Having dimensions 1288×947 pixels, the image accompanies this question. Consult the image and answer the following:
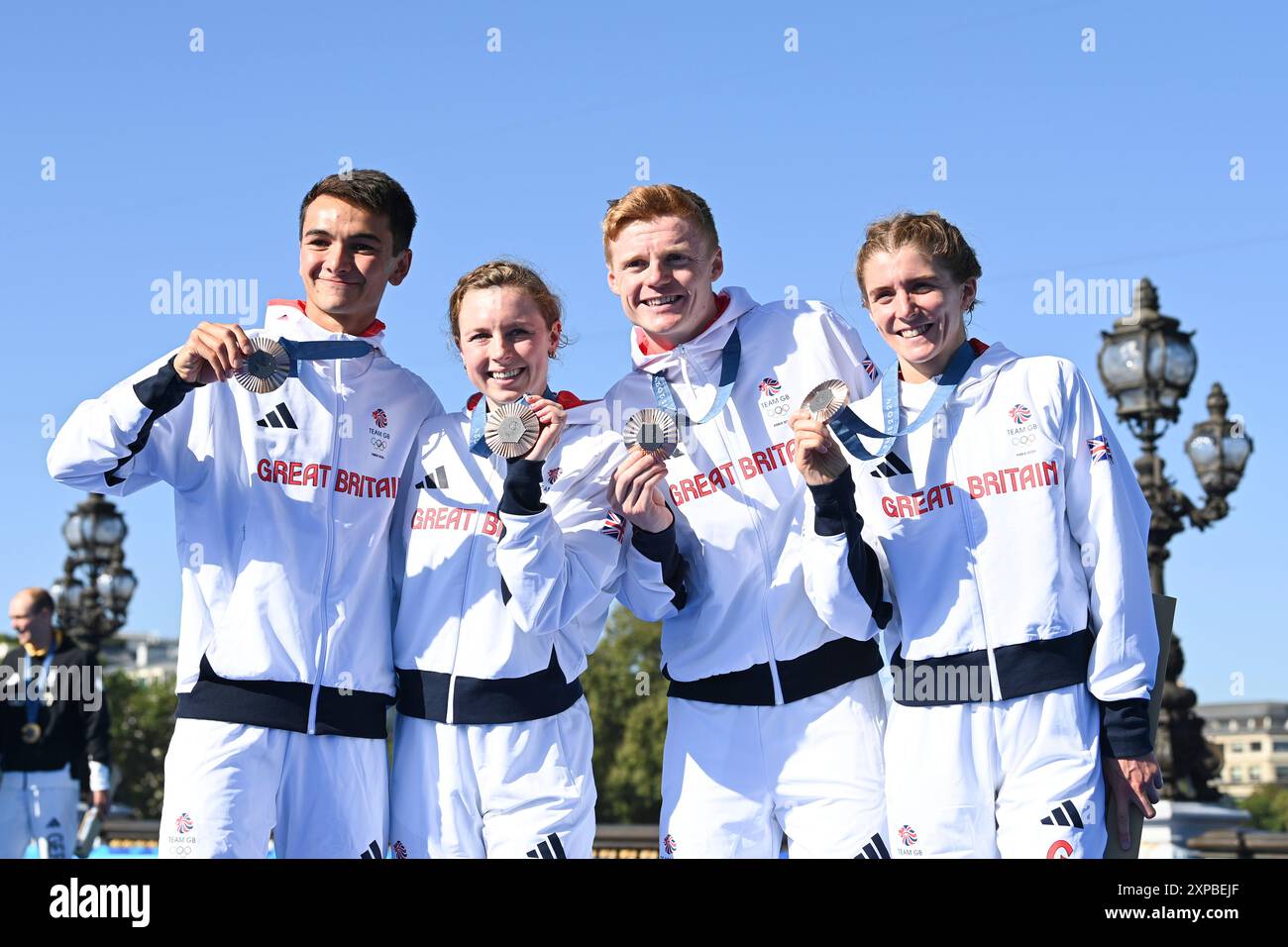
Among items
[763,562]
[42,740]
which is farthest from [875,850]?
[42,740]

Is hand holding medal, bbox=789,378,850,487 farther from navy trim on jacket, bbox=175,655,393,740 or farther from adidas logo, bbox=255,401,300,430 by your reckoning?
adidas logo, bbox=255,401,300,430

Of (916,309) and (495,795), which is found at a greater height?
(916,309)

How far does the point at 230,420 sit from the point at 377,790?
4.81ft

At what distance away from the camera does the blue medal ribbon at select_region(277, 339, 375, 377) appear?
5.05 m

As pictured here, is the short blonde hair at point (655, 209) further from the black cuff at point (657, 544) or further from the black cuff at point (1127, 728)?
the black cuff at point (1127, 728)

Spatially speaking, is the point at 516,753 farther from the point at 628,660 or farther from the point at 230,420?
the point at 628,660

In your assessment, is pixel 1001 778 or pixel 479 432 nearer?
pixel 1001 778

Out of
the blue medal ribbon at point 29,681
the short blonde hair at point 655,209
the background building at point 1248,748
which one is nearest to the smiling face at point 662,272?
the short blonde hair at point 655,209

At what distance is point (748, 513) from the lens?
4.96 meters

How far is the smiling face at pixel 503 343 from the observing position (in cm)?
506

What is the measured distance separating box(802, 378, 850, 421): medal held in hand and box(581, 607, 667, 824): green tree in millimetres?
41692

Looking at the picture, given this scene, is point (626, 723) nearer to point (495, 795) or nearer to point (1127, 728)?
point (495, 795)

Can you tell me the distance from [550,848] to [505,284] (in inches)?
80.9

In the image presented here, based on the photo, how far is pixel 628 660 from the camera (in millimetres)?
52000
